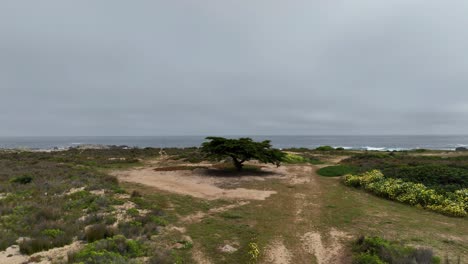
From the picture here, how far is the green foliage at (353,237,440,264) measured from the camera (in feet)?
19.9

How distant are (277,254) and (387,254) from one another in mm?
2570

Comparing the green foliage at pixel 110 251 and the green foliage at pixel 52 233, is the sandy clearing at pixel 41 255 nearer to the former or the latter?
the green foliage at pixel 110 251

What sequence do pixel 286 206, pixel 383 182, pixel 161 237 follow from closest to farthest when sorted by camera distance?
pixel 161 237 → pixel 286 206 → pixel 383 182

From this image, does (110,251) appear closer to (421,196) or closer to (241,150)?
(421,196)

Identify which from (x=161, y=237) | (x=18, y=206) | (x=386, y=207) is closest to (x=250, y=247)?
(x=161, y=237)

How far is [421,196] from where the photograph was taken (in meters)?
12.0

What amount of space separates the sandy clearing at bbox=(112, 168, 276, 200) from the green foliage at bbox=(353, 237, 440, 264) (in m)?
6.32

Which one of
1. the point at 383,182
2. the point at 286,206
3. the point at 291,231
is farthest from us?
the point at 383,182

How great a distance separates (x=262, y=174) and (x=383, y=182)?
803 centimetres

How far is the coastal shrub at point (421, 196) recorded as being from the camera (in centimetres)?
1081

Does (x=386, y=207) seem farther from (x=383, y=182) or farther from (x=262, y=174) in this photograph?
(x=262, y=174)

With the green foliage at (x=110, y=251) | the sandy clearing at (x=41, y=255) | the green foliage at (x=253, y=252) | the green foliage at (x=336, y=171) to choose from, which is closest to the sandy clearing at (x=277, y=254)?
the green foliage at (x=253, y=252)

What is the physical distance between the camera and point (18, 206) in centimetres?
965

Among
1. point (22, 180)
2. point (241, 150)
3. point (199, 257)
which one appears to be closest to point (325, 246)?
point (199, 257)
